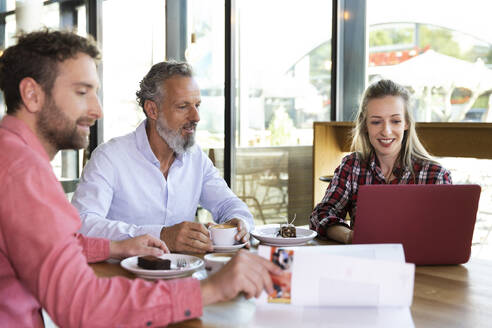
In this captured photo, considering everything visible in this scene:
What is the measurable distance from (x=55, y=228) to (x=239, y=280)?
387 mm

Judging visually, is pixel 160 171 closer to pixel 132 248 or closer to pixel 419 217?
pixel 132 248

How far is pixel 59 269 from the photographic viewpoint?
1039mm

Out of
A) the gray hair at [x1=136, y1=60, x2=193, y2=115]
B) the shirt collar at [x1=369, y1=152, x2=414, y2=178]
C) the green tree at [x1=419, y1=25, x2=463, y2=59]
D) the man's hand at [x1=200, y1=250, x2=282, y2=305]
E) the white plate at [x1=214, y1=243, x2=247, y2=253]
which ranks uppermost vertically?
the green tree at [x1=419, y1=25, x2=463, y2=59]

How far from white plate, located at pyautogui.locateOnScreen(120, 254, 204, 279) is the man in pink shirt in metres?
0.27

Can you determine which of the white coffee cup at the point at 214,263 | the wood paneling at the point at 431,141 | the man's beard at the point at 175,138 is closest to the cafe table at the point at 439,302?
the white coffee cup at the point at 214,263

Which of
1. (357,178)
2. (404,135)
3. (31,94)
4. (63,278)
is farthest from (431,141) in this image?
(63,278)

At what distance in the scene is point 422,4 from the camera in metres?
3.93

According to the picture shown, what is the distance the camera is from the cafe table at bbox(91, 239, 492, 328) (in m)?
1.16

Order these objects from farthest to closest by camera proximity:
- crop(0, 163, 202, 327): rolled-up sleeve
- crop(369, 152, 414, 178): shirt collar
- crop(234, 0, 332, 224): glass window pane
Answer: crop(234, 0, 332, 224): glass window pane < crop(369, 152, 414, 178): shirt collar < crop(0, 163, 202, 327): rolled-up sleeve

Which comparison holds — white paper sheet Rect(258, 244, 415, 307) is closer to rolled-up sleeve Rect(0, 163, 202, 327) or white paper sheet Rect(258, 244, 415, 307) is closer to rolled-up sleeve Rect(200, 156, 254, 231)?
rolled-up sleeve Rect(0, 163, 202, 327)

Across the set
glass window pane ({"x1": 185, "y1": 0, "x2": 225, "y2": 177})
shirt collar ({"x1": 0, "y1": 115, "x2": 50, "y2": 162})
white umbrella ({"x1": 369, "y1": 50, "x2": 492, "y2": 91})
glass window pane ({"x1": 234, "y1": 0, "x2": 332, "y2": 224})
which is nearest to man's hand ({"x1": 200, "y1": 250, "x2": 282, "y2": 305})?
shirt collar ({"x1": 0, "y1": 115, "x2": 50, "y2": 162})

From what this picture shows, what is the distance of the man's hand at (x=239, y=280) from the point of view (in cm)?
113

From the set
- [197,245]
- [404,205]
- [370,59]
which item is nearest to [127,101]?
[370,59]

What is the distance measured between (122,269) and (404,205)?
83 cm
